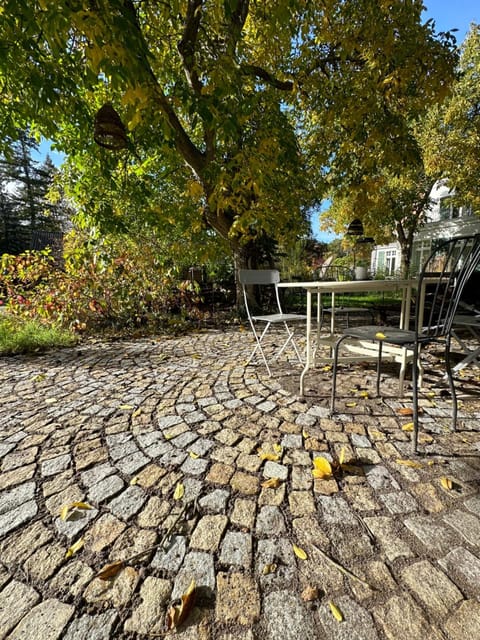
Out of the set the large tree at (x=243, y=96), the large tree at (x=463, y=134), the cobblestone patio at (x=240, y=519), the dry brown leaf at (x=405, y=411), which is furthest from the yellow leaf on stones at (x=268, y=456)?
the large tree at (x=463, y=134)

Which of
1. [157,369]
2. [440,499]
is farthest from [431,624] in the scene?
[157,369]

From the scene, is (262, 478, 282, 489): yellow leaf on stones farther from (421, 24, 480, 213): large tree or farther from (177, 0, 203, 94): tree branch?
→ (421, 24, 480, 213): large tree

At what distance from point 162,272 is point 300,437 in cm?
431

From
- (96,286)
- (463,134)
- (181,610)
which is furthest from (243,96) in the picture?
(463,134)

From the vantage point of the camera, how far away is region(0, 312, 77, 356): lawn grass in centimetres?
373

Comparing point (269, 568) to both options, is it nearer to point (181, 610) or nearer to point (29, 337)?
point (181, 610)

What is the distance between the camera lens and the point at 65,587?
0.92 metres

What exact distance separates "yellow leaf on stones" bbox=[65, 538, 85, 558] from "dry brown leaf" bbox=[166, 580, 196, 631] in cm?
41

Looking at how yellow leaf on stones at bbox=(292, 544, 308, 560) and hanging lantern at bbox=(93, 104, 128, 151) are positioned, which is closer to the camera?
yellow leaf on stones at bbox=(292, 544, 308, 560)

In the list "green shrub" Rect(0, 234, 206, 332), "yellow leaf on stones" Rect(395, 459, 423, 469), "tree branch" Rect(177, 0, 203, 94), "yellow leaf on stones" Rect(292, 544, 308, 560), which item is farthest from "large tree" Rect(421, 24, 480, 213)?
"yellow leaf on stones" Rect(292, 544, 308, 560)

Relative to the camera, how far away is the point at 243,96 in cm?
324

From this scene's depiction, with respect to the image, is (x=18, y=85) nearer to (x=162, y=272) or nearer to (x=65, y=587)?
(x=162, y=272)

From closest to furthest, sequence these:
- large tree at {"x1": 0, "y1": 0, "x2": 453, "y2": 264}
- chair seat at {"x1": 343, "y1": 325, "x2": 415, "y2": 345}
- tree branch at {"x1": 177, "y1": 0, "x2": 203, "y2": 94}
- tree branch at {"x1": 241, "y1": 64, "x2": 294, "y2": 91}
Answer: chair seat at {"x1": 343, "y1": 325, "x2": 415, "y2": 345}, large tree at {"x1": 0, "y1": 0, "x2": 453, "y2": 264}, tree branch at {"x1": 177, "y1": 0, "x2": 203, "y2": 94}, tree branch at {"x1": 241, "y1": 64, "x2": 294, "y2": 91}

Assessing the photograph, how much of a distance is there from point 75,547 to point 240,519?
0.59 m
